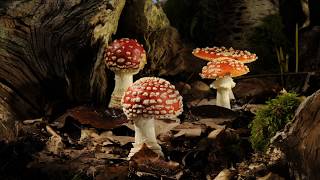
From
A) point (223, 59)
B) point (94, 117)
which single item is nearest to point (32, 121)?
point (94, 117)

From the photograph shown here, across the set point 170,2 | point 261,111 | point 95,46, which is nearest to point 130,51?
point 95,46

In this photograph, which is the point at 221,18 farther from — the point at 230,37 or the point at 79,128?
the point at 79,128

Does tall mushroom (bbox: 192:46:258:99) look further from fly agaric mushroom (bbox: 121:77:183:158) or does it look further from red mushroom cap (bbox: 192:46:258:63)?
fly agaric mushroom (bbox: 121:77:183:158)

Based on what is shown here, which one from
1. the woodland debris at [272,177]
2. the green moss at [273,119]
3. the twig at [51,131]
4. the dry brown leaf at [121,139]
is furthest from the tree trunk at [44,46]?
the woodland debris at [272,177]

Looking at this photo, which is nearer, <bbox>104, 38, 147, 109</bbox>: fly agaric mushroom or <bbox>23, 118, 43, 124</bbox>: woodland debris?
<bbox>23, 118, 43, 124</bbox>: woodland debris

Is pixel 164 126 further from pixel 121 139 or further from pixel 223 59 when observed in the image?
pixel 223 59

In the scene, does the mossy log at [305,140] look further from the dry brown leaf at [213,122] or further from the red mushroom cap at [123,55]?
the red mushroom cap at [123,55]

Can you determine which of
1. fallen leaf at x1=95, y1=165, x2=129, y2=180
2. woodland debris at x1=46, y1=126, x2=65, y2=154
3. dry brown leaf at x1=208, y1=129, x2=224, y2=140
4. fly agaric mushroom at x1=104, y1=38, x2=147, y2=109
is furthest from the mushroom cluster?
fallen leaf at x1=95, y1=165, x2=129, y2=180
